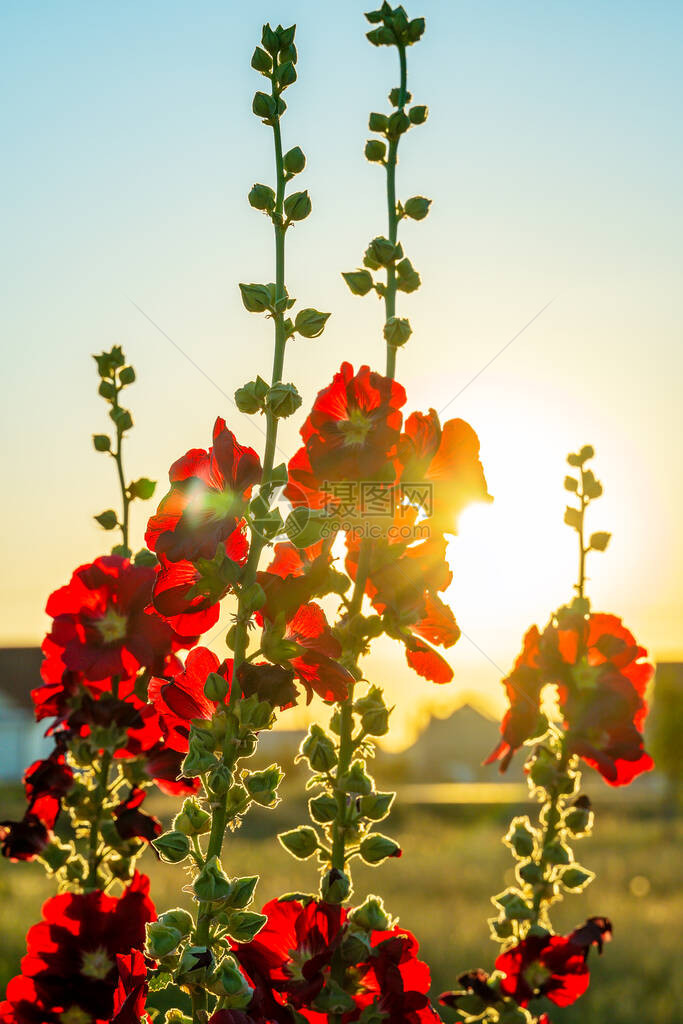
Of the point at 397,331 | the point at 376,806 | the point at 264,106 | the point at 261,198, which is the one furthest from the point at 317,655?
the point at 264,106

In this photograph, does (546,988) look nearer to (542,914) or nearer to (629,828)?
(542,914)

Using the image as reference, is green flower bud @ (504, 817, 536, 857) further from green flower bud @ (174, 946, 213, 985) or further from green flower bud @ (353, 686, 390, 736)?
green flower bud @ (174, 946, 213, 985)

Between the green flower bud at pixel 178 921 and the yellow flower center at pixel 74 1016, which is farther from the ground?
the green flower bud at pixel 178 921

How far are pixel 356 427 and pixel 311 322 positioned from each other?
0.18 meters

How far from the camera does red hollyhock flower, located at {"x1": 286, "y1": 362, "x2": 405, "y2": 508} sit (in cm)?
135

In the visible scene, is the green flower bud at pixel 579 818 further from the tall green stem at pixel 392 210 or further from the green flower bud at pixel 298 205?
the green flower bud at pixel 298 205

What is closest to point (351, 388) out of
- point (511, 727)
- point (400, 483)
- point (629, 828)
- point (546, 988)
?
point (400, 483)

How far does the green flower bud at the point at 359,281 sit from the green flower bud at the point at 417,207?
0.39ft

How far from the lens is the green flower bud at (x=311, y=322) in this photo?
4.27ft

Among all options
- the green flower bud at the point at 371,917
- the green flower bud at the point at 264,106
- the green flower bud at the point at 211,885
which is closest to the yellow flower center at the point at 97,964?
the green flower bud at the point at 371,917

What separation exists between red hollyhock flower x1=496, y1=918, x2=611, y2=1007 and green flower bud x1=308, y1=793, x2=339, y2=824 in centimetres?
65

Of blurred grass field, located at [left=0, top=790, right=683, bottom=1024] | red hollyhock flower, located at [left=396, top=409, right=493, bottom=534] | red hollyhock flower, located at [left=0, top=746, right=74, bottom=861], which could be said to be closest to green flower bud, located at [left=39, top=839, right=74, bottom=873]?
red hollyhock flower, located at [left=0, top=746, right=74, bottom=861]

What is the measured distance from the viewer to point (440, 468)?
148 centimetres

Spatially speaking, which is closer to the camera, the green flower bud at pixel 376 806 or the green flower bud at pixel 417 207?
the green flower bud at pixel 376 806
